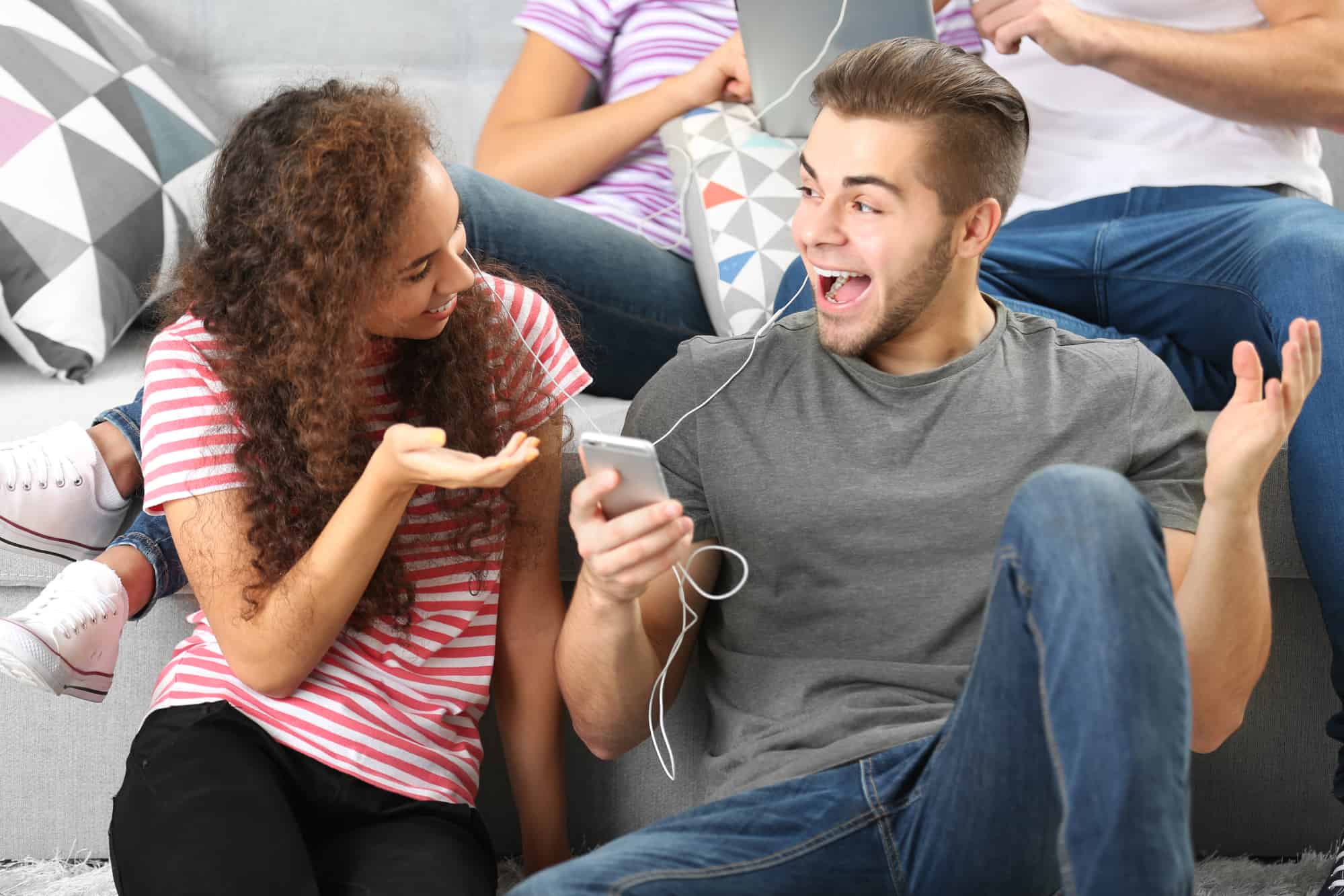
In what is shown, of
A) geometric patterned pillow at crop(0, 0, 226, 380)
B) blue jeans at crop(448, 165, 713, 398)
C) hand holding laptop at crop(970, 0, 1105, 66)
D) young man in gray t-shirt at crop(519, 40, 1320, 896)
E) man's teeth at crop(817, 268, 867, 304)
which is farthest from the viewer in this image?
geometric patterned pillow at crop(0, 0, 226, 380)

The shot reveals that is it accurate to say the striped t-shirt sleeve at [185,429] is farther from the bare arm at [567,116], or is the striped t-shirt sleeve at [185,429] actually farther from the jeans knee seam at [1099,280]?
the jeans knee seam at [1099,280]

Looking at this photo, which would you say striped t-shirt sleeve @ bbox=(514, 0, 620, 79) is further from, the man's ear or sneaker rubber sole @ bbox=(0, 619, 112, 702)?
sneaker rubber sole @ bbox=(0, 619, 112, 702)

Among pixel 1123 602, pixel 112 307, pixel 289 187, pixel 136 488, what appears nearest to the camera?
pixel 1123 602

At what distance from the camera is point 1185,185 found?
5.33ft

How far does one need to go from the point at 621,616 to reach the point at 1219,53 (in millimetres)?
1052

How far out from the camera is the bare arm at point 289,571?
39.7 inches

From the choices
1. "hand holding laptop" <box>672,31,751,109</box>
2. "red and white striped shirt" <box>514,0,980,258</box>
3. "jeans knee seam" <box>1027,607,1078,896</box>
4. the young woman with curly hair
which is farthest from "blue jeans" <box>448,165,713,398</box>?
"jeans knee seam" <box>1027,607,1078,896</box>

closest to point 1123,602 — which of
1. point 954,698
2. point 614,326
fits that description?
point 954,698

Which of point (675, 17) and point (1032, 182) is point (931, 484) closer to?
point (1032, 182)

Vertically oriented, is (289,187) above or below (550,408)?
above

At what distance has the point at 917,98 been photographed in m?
1.21

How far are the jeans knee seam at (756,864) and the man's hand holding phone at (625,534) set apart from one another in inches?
8.6

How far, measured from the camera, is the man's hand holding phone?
96 centimetres

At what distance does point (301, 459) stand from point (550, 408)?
265mm
